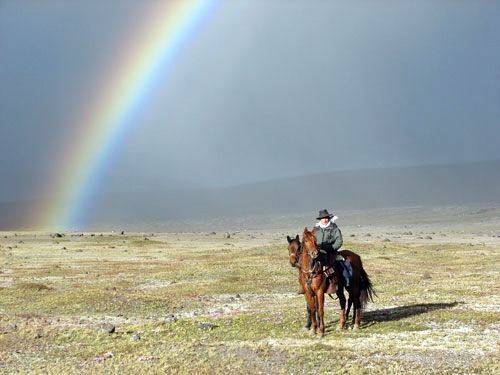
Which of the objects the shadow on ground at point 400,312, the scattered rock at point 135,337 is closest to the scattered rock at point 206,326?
the scattered rock at point 135,337

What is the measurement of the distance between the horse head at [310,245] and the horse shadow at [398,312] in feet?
13.2

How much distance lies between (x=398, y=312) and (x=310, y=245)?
6.96 meters

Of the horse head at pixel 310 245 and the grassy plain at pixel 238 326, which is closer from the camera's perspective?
the grassy plain at pixel 238 326

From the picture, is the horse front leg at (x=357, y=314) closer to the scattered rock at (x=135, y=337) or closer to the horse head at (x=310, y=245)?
the horse head at (x=310, y=245)

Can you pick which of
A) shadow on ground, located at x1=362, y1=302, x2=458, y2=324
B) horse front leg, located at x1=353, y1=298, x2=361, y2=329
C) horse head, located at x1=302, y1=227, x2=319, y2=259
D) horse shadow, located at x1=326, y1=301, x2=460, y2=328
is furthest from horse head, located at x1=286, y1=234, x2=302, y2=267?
shadow on ground, located at x1=362, y1=302, x2=458, y2=324

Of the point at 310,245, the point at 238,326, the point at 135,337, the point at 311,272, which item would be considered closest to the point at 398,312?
the point at 238,326

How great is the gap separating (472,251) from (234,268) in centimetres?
2982

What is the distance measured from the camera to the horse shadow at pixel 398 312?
21.2 meters

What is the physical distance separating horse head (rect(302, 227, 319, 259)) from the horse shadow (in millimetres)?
4023

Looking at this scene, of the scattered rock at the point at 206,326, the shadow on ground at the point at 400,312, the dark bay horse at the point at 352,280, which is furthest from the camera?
the shadow on ground at the point at 400,312

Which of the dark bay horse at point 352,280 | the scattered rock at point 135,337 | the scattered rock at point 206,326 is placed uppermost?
the dark bay horse at point 352,280

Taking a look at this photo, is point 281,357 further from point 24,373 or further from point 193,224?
point 193,224

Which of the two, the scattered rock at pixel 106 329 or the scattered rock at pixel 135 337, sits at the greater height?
the scattered rock at pixel 106 329

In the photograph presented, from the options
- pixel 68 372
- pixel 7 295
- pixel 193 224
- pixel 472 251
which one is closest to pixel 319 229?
pixel 68 372
